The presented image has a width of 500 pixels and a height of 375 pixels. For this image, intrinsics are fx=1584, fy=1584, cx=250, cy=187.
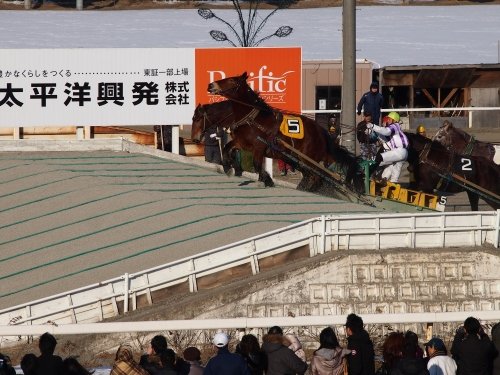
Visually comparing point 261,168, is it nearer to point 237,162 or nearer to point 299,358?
point 237,162

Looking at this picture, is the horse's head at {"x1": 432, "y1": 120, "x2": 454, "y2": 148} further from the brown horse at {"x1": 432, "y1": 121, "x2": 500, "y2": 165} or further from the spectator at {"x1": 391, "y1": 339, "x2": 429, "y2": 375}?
the spectator at {"x1": 391, "y1": 339, "x2": 429, "y2": 375}

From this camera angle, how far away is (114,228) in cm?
2694

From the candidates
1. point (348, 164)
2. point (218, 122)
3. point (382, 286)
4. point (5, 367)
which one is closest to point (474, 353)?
point (5, 367)

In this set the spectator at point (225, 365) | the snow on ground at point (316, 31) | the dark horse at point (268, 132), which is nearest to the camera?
the spectator at point (225, 365)

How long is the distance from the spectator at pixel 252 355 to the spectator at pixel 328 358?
0.52 m

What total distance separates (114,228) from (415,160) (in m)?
5.44

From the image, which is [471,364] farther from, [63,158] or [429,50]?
[429,50]

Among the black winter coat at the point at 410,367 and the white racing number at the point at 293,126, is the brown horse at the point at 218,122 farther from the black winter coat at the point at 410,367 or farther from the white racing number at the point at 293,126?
the black winter coat at the point at 410,367

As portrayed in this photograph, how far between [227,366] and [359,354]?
172 cm

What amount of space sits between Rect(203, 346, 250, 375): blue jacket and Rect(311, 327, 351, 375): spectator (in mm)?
944

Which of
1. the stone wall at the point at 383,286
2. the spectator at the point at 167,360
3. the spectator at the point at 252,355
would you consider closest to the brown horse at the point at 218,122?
the stone wall at the point at 383,286

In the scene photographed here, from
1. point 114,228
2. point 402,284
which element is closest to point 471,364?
point 402,284

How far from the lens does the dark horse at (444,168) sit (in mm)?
27828

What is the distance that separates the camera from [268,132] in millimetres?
28359
